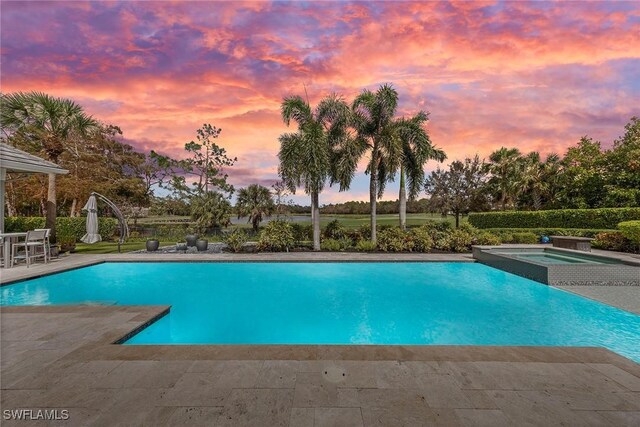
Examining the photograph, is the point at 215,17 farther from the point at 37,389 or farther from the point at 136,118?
the point at 136,118

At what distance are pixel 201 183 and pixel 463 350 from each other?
27.0 meters

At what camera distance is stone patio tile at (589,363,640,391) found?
3.15 metres

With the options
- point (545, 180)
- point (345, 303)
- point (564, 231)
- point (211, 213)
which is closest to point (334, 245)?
point (345, 303)

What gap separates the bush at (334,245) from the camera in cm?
1489

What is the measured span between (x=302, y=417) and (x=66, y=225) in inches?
927

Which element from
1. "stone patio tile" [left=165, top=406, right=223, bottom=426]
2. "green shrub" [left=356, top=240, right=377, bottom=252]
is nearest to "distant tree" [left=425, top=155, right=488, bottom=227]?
"green shrub" [left=356, top=240, right=377, bottom=252]

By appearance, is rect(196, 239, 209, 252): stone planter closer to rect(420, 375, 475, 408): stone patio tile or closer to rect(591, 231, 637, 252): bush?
rect(420, 375, 475, 408): stone patio tile

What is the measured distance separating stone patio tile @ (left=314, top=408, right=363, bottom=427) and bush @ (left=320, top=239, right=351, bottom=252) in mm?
12198

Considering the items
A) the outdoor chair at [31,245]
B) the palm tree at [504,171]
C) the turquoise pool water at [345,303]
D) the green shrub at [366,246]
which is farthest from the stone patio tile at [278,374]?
the palm tree at [504,171]

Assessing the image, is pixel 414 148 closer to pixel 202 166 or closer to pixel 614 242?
pixel 614 242

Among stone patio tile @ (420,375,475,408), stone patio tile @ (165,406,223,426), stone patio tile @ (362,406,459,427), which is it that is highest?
stone patio tile @ (165,406,223,426)

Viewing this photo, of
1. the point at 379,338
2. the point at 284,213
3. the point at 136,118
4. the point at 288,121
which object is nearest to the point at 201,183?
the point at 284,213

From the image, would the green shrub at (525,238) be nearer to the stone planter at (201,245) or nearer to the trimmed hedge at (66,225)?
the stone planter at (201,245)

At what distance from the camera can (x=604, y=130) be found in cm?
2209
